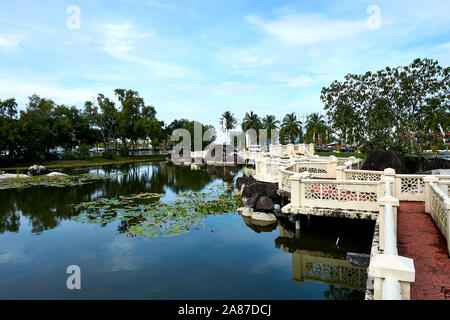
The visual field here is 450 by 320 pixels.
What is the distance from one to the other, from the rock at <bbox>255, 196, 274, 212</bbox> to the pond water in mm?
1108

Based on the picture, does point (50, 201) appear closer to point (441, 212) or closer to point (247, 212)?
point (247, 212)

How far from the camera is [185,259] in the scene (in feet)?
32.5

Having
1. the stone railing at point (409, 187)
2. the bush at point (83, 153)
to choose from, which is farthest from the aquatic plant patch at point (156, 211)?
the bush at point (83, 153)

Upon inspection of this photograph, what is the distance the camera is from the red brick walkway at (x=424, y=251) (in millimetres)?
4863

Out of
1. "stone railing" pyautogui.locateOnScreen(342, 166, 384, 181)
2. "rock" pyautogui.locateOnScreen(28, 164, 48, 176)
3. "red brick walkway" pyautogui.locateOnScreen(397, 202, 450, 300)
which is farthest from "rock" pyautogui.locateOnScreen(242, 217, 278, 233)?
"rock" pyautogui.locateOnScreen(28, 164, 48, 176)

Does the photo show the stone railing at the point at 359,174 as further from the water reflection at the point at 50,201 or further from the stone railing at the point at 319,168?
the water reflection at the point at 50,201

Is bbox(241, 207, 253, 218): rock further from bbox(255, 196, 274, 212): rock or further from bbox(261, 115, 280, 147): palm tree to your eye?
bbox(261, 115, 280, 147): palm tree

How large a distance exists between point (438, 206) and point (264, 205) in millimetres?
8654

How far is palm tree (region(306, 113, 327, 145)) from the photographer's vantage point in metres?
68.4

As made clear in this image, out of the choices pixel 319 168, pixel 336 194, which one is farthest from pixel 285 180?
pixel 336 194

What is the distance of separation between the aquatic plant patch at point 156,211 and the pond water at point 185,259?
0.36 meters

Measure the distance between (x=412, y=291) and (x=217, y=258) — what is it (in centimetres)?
640

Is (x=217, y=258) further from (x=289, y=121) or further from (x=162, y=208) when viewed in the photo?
(x=289, y=121)

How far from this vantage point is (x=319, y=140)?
254ft
